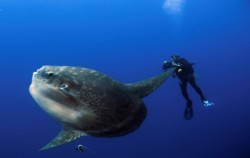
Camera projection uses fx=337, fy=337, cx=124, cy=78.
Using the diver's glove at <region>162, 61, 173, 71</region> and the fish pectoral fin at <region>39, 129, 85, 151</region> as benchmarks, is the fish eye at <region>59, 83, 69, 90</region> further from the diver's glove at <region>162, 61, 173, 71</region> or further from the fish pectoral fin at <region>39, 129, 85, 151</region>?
the diver's glove at <region>162, 61, 173, 71</region>

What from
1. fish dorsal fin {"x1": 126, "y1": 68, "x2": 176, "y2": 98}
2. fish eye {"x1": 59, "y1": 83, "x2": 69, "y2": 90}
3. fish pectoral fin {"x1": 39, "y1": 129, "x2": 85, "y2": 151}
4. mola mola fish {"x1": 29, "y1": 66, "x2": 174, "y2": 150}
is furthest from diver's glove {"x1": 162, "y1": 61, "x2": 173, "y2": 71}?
fish eye {"x1": 59, "y1": 83, "x2": 69, "y2": 90}

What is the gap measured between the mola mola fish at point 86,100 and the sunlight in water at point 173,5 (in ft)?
173

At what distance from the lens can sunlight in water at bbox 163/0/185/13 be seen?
181ft

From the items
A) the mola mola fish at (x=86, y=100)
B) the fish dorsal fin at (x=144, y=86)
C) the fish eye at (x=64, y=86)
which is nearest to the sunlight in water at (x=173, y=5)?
the fish dorsal fin at (x=144, y=86)

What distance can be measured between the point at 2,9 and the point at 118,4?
654 inches

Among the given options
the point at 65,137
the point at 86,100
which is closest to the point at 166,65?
the point at 65,137

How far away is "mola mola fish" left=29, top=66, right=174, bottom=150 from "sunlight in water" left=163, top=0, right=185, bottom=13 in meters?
52.8

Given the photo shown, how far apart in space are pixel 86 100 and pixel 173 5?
5727 centimetres

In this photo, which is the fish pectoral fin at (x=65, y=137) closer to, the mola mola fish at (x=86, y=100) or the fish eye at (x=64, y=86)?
the mola mola fish at (x=86, y=100)

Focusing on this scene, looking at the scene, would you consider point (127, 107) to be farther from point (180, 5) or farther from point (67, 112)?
point (180, 5)

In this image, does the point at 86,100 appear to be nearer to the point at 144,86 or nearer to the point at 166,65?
the point at 144,86

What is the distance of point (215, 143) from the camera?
30.2 meters

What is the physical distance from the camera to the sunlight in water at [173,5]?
2172 inches

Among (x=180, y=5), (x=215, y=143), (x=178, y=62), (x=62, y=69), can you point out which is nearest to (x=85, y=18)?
(x=180, y=5)
